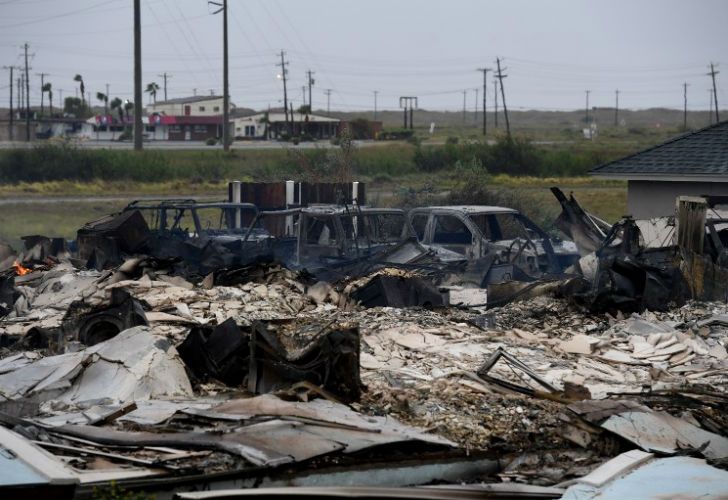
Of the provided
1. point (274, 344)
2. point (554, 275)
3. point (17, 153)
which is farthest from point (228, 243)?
point (17, 153)

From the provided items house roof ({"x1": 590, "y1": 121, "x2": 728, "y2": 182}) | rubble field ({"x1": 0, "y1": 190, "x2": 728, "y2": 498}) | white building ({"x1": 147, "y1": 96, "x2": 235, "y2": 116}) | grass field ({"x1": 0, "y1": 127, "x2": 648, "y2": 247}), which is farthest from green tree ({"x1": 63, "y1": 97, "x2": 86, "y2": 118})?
rubble field ({"x1": 0, "y1": 190, "x2": 728, "y2": 498})

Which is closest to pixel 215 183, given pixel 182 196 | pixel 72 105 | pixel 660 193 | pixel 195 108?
pixel 182 196

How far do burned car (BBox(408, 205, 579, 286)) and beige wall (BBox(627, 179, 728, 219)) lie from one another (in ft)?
9.96

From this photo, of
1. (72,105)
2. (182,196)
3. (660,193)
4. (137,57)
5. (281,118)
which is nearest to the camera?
(660,193)

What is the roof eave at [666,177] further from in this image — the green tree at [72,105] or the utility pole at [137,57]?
the green tree at [72,105]

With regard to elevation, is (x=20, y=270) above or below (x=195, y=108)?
below

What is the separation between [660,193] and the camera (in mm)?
21906

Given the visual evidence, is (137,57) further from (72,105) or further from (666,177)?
(72,105)

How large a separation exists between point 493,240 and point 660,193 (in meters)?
4.80

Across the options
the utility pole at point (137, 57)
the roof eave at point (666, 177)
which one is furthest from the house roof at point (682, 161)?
the utility pole at point (137, 57)

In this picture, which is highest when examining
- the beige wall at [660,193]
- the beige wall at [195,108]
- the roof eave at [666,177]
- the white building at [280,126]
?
the beige wall at [195,108]

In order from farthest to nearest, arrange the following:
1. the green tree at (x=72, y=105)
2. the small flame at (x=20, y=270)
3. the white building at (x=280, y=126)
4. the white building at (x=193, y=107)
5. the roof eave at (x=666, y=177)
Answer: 1. the green tree at (x=72, y=105)
2. the white building at (x=193, y=107)
3. the white building at (x=280, y=126)
4. the roof eave at (x=666, y=177)
5. the small flame at (x=20, y=270)

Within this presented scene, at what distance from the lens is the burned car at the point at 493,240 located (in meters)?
17.4

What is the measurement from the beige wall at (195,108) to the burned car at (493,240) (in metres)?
84.0
